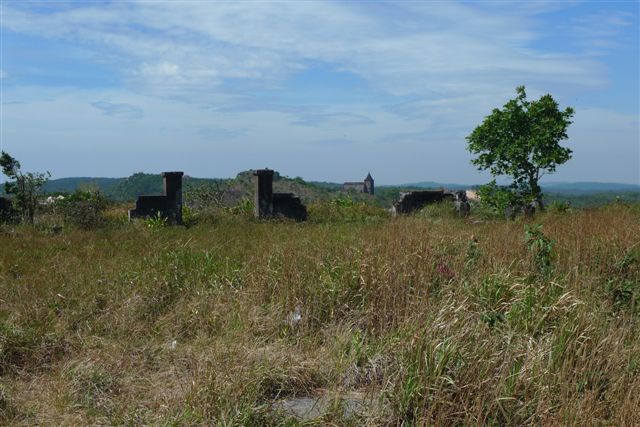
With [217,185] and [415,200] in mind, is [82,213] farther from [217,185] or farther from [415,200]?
[415,200]

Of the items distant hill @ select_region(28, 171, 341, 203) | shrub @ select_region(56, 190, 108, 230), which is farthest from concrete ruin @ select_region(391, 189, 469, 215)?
shrub @ select_region(56, 190, 108, 230)

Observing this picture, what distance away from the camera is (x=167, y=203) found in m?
14.4

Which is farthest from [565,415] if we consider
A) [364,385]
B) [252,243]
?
[252,243]

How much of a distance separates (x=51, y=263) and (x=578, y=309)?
597cm

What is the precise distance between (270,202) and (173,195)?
7.46 feet

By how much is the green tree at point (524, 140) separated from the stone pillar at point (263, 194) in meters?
4.98

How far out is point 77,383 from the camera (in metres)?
4.09

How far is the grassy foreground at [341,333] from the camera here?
3637 millimetres

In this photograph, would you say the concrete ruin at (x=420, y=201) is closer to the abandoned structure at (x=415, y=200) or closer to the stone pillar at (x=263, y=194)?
the abandoned structure at (x=415, y=200)

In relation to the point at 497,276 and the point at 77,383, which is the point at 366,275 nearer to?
the point at 497,276

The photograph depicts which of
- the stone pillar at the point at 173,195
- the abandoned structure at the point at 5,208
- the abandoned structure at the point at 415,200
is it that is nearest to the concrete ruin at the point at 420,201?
the abandoned structure at the point at 415,200

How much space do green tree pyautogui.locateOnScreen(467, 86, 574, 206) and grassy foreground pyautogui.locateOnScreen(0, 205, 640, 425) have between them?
791cm

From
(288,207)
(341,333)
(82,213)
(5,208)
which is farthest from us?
(288,207)

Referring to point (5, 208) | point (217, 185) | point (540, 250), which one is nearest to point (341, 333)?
point (540, 250)
